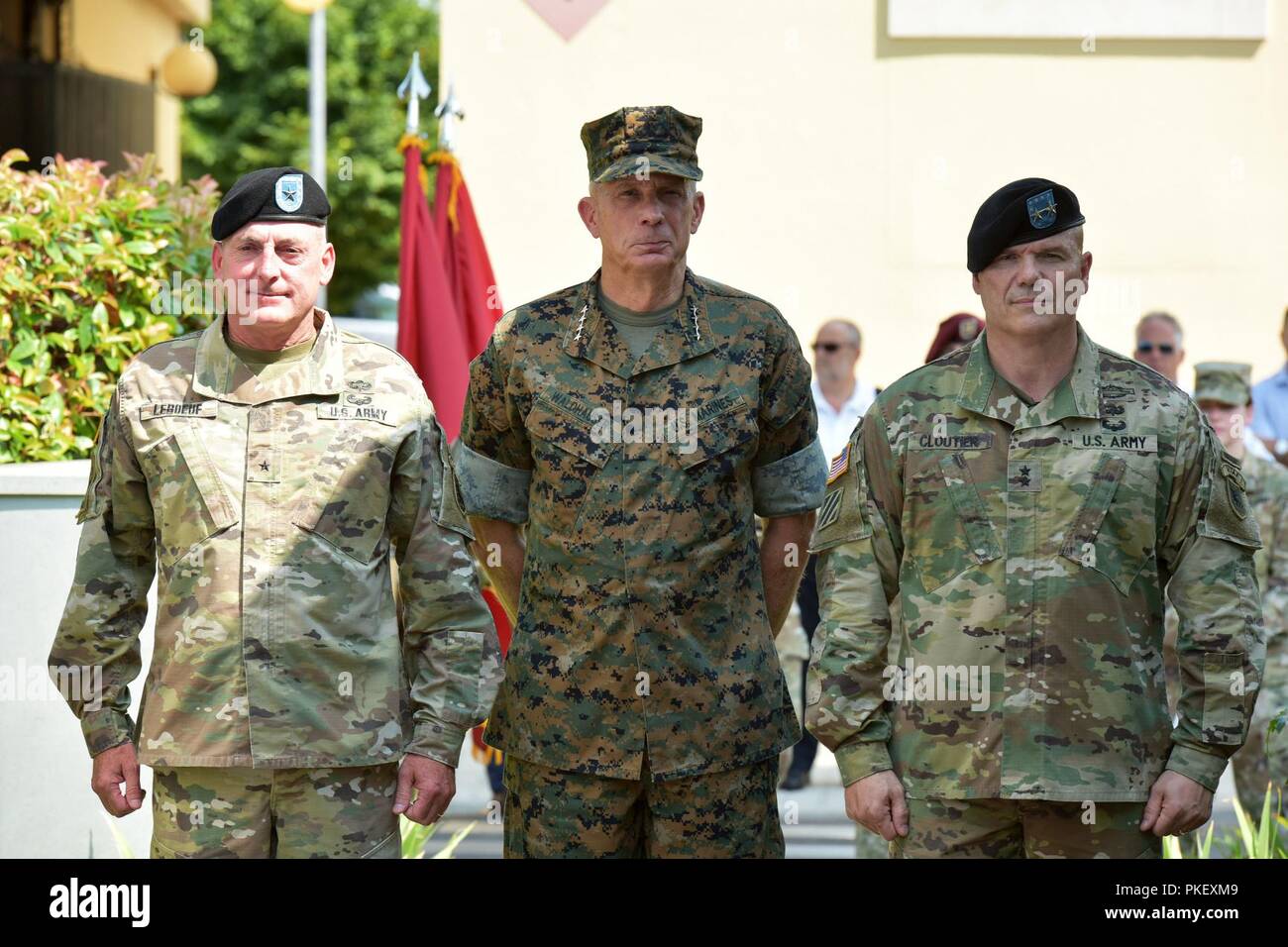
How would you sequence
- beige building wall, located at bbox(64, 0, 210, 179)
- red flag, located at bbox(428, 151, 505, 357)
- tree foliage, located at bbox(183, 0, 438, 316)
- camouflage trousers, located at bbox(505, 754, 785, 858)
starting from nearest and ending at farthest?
1. camouflage trousers, located at bbox(505, 754, 785, 858)
2. red flag, located at bbox(428, 151, 505, 357)
3. beige building wall, located at bbox(64, 0, 210, 179)
4. tree foliage, located at bbox(183, 0, 438, 316)

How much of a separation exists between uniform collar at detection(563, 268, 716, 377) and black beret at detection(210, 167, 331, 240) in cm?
66

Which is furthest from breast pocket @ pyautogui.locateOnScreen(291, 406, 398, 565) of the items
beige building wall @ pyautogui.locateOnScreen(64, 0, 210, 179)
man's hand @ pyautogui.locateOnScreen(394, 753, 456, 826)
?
beige building wall @ pyautogui.locateOnScreen(64, 0, 210, 179)

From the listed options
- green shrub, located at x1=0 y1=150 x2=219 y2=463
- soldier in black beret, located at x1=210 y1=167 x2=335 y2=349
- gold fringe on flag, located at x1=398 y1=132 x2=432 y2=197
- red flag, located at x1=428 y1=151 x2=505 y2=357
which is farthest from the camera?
red flag, located at x1=428 y1=151 x2=505 y2=357

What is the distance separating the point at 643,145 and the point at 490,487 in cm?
88

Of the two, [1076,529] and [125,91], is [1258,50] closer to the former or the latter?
[1076,529]

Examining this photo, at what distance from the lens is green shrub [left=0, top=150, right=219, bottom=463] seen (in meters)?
5.09

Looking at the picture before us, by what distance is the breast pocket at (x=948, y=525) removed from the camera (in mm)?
3408

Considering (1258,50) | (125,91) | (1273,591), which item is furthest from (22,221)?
(125,91)

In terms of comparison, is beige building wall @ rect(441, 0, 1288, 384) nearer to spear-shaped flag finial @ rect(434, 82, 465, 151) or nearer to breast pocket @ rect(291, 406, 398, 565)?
spear-shaped flag finial @ rect(434, 82, 465, 151)

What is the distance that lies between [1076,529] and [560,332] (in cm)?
126

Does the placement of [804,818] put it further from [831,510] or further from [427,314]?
[831,510]

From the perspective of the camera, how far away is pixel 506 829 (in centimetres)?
379

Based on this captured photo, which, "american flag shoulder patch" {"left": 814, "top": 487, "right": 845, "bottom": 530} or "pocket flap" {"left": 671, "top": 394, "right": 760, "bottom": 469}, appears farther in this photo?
"pocket flap" {"left": 671, "top": 394, "right": 760, "bottom": 469}

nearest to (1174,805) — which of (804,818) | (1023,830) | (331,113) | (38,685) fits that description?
(1023,830)
